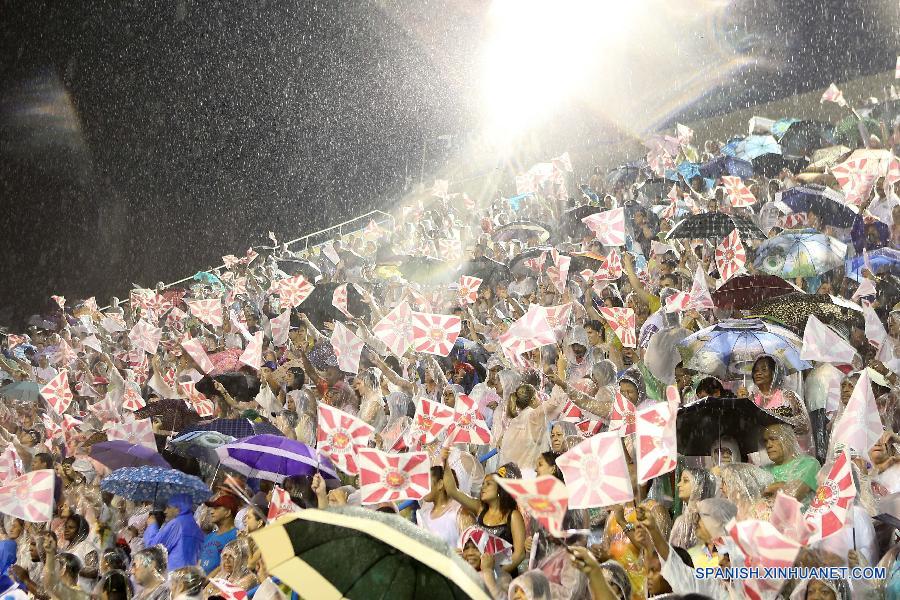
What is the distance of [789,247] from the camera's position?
29.9 feet

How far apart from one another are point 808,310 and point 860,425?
238cm

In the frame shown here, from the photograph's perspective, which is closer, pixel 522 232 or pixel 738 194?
pixel 738 194

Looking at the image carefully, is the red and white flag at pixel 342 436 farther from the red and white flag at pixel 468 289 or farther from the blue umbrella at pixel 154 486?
the red and white flag at pixel 468 289

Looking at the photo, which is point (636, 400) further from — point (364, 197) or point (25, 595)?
point (364, 197)

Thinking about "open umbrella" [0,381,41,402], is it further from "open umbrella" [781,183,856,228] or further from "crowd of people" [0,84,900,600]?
"open umbrella" [781,183,856,228]

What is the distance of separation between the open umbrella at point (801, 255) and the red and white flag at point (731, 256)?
0.16 m

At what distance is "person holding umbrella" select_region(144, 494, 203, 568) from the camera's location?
645 centimetres

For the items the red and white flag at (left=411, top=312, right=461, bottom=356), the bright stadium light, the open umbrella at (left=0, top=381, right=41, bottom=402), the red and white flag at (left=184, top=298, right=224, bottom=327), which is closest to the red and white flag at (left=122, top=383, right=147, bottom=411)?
the red and white flag at (left=184, top=298, right=224, bottom=327)

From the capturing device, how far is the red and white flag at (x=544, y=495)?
154 inches

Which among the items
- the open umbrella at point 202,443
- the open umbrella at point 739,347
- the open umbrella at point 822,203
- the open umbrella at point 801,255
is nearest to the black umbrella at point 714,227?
the open umbrella at point 801,255

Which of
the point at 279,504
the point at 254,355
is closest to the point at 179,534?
the point at 279,504

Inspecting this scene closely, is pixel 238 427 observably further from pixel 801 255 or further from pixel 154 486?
pixel 801 255

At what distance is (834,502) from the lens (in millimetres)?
4508

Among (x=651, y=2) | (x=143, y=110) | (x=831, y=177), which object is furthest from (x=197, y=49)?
(x=831, y=177)
